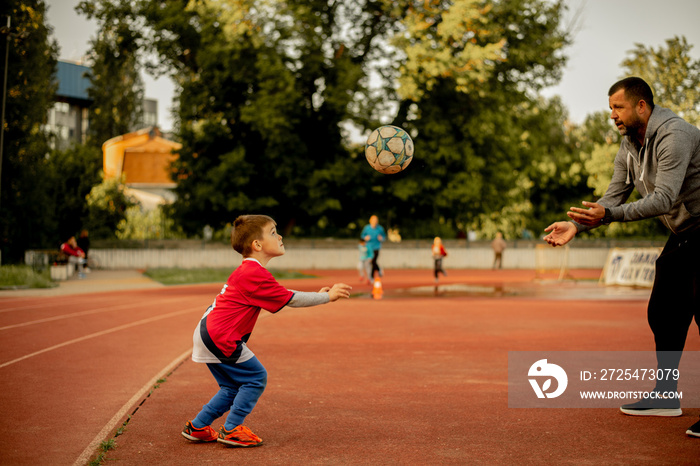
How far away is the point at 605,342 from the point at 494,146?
76.4ft

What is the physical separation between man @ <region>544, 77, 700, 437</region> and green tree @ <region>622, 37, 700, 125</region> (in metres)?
26.6

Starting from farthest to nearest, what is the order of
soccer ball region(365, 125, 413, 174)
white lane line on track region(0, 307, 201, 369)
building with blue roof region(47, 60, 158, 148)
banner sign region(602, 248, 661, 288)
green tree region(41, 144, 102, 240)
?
building with blue roof region(47, 60, 158, 148) < green tree region(41, 144, 102, 240) < banner sign region(602, 248, 661, 288) < white lane line on track region(0, 307, 201, 369) < soccer ball region(365, 125, 413, 174)

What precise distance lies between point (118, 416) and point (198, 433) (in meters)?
1.14

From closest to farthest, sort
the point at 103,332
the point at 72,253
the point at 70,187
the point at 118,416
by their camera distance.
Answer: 1. the point at 118,416
2. the point at 103,332
3. the point at 72,253
4. the point at 70,187

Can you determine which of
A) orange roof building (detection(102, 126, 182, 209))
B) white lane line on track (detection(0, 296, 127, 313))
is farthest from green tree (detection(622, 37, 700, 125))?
orange roof building (detection(102, 126, 182, 209))

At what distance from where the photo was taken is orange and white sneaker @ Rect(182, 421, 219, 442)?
492 centimetres

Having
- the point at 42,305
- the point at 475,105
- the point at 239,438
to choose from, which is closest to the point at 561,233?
the point at 239,438

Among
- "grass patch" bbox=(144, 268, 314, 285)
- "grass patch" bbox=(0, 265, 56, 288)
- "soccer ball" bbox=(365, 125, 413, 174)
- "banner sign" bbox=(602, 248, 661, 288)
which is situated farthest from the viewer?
"grass patch" bbox=(144, 268, 314, 285)

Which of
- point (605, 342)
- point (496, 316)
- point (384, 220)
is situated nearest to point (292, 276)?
point (384, 220)

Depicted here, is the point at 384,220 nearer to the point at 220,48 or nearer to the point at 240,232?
the point at 220,48

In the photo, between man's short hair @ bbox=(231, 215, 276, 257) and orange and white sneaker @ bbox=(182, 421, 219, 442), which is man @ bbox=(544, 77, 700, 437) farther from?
orange and white sneaker @ bbox=(182, 421, 219, 442)

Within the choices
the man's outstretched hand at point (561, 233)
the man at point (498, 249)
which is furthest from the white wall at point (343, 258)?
the man's outstretched hand at point (561, 233)

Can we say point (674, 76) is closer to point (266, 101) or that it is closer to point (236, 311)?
point (266, 101)

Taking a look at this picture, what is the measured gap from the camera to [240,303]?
188 inches
